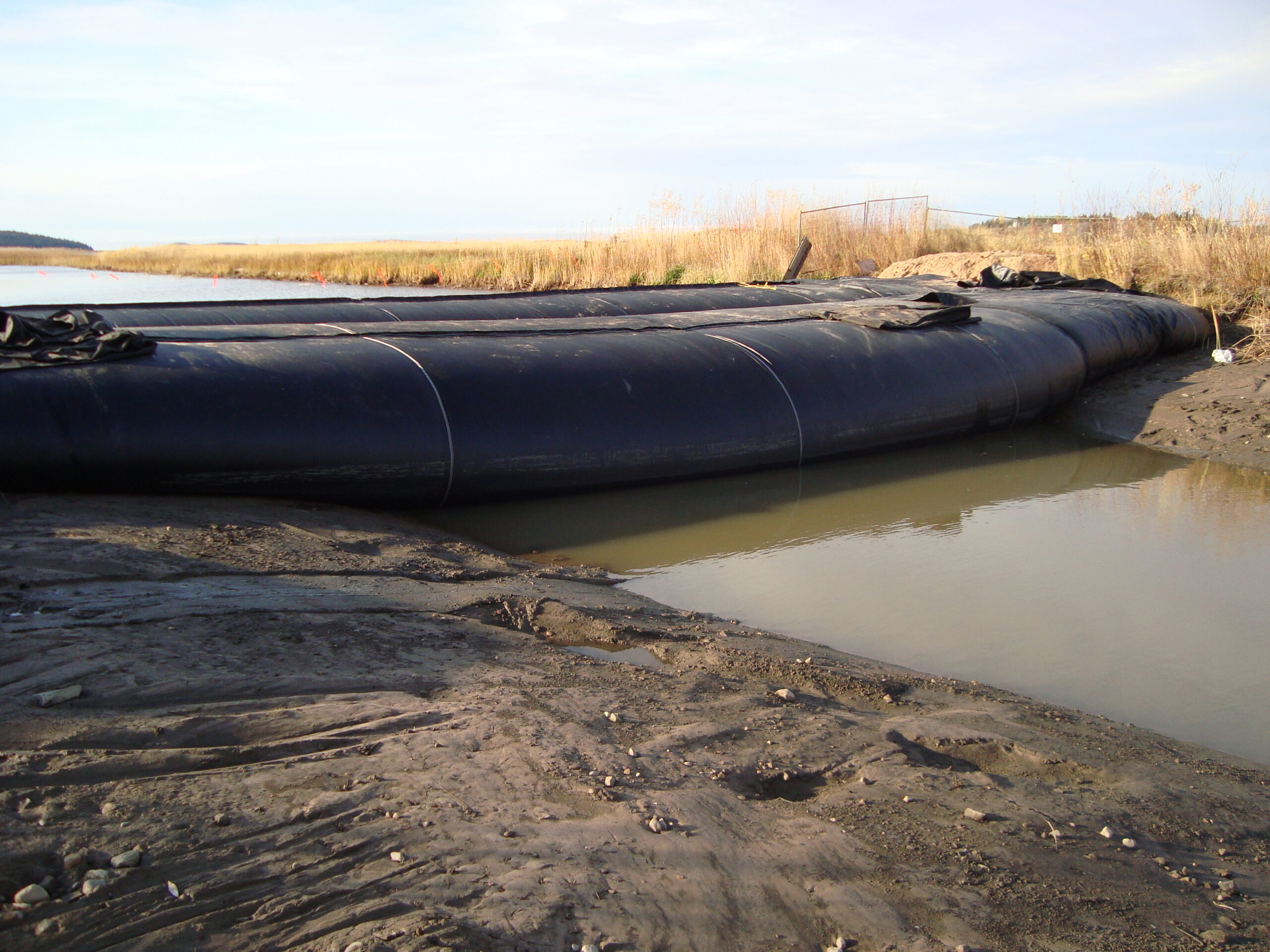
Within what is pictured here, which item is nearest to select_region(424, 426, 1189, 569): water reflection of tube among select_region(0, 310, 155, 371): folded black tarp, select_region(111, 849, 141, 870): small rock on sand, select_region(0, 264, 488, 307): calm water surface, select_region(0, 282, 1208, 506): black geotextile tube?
select_region(0, 282, 1208, 506): black geotextile tube

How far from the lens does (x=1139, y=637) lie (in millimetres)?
3303

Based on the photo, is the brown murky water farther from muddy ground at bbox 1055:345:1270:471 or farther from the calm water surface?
the calm water surface

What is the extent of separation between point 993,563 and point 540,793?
2902mm

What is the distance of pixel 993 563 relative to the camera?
412 centimetres

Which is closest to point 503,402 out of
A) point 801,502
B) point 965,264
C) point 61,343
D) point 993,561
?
point 801,502

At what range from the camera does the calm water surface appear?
16.6m

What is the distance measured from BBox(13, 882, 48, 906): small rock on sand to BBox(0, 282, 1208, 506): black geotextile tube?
2.90 metres

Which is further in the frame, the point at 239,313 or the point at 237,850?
the point at 239,313

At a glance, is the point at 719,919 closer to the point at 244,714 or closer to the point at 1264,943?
the point at 1264,943

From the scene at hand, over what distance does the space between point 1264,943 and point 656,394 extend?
4.07 m

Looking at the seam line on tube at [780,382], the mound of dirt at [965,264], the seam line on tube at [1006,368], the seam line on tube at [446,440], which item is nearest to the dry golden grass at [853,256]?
the mound of dirt at [965,264]

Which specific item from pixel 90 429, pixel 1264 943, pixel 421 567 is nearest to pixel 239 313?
pixel 90 429

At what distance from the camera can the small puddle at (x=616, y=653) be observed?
2838 millimetres

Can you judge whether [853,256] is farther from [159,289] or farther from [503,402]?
[159,289]
